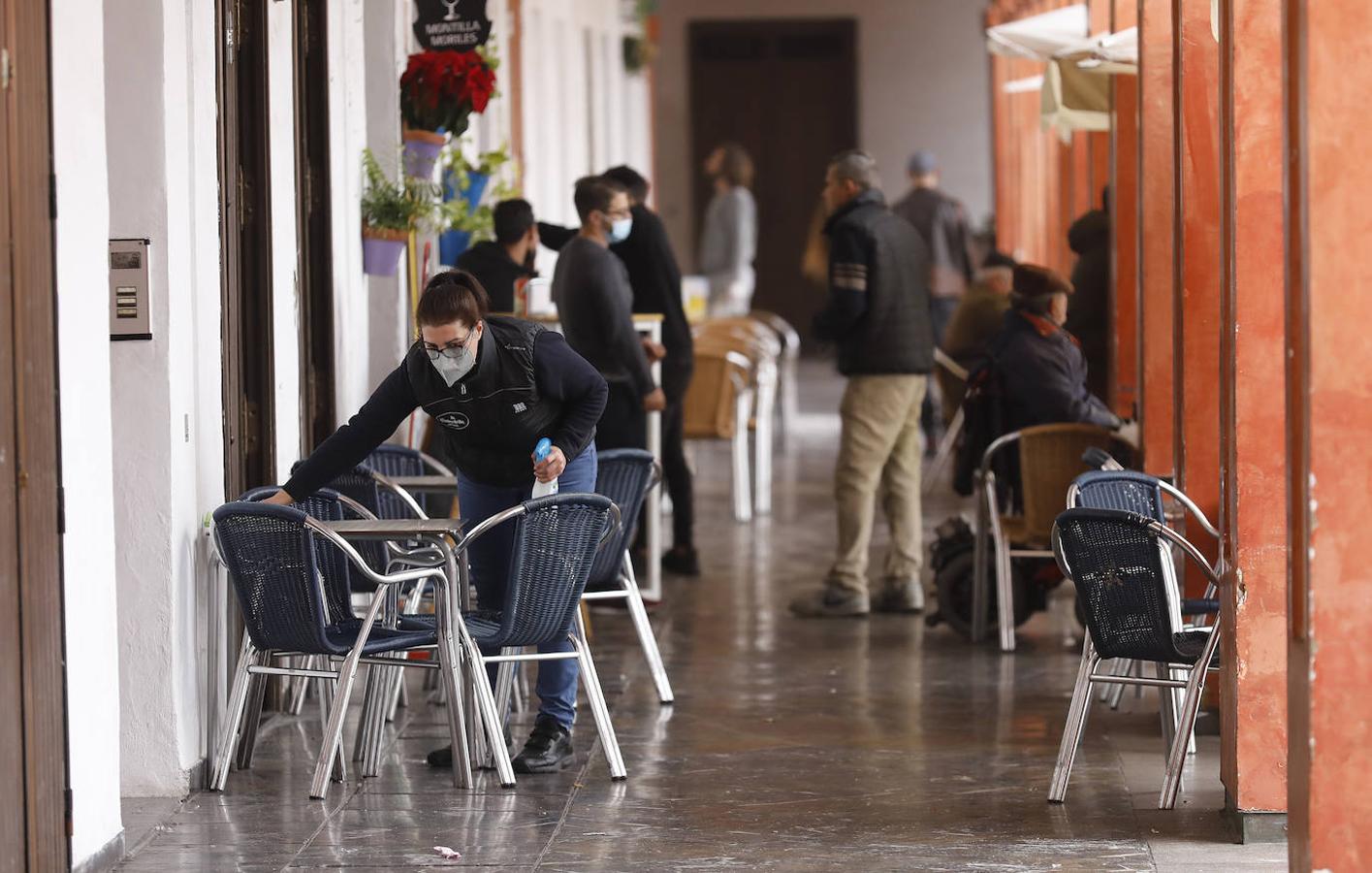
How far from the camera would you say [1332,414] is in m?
4.11

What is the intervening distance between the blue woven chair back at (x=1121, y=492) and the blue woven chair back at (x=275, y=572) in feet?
6.66

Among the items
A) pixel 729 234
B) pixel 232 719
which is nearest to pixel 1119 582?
pixel 232 719

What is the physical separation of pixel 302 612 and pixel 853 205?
352 centimetres

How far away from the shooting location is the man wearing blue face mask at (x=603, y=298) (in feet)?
25.5

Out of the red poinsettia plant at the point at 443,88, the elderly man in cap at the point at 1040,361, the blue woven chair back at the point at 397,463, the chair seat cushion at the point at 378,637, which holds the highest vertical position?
the red poinsettia plant at the point at 443,88

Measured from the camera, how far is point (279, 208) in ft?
22.5

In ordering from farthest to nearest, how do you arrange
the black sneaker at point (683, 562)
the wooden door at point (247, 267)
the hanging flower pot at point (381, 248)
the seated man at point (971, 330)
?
the seated man at point (971, 330)
the black sneaker at point (683, 562)
the hanging flower pot at point (381, 248)
the wooden door at point (247, 267)

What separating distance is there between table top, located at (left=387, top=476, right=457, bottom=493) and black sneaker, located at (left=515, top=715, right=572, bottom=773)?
0.97 meters

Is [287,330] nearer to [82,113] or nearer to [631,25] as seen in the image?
[82,113]

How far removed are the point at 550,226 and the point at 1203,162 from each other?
10.2 ft

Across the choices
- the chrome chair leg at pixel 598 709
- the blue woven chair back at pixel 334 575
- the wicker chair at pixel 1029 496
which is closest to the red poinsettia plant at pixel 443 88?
the wicker chair at pixel 1029 496

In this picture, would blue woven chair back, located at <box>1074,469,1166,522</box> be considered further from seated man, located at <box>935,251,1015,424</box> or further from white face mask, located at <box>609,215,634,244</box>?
seated man, located at <box>935,251,1015,424</box>

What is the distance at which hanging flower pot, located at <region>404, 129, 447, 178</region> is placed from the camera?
321 inches

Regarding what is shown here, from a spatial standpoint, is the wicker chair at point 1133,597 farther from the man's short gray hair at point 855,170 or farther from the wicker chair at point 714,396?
the wicker chair at point 714,396
